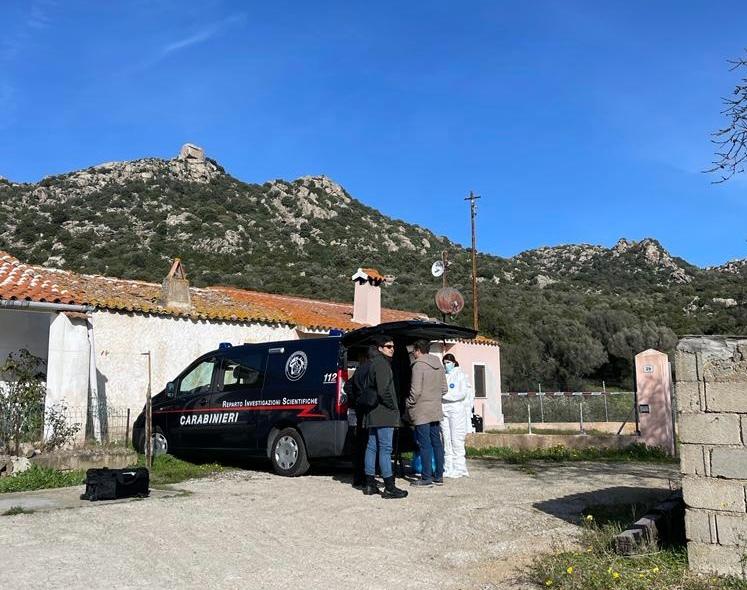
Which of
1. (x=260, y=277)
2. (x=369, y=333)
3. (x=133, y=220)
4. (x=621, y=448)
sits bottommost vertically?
(x=621, y=448)

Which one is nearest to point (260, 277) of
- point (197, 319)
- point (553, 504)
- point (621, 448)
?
point (197, 319)

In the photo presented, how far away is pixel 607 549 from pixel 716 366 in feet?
5.31

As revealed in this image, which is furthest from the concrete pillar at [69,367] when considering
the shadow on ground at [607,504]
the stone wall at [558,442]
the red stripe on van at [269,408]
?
the shadow on ground at [607,504]

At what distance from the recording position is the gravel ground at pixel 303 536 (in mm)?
4836

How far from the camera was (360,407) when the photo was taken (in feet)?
27.8

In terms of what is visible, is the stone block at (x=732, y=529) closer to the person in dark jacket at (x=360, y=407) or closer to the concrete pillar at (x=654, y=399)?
the person in dark jacket at (x=360, y=407)

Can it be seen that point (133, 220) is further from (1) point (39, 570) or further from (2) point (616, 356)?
(1) point (39, 570)

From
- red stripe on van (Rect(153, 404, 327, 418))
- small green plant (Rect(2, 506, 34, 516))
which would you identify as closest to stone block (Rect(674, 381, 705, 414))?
red stripe on van (Rect(153, 404, 327, 418))

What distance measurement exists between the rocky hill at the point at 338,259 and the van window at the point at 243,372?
79.6ft

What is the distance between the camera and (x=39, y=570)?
493 cm

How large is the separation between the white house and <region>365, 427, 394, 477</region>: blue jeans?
3.01 m

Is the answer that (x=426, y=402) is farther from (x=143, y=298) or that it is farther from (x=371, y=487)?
(x=143, y=298)

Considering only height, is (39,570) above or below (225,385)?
below

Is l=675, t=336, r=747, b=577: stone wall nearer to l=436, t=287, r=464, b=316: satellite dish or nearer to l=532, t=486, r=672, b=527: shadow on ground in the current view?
l=532, t=486, r=672, b=527: shadow on ground
